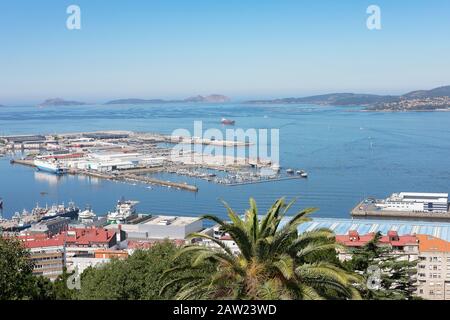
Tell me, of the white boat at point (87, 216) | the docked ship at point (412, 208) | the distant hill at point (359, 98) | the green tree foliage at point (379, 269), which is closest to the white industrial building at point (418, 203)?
the docked ship at point (412, 208)

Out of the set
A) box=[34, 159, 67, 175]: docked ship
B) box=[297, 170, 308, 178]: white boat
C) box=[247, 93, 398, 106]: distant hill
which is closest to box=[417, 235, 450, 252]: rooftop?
box=[297, 170, 308, 178]: white boat

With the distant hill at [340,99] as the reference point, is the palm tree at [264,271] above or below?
below

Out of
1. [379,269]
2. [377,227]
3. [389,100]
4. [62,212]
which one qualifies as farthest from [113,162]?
[389,100]

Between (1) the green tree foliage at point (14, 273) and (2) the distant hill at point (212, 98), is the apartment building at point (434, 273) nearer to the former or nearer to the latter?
(1) the green tree foliage at point (14, 273)

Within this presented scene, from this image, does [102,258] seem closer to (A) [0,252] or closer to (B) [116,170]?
(A) [0,252]

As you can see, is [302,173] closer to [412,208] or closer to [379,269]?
[412,208]

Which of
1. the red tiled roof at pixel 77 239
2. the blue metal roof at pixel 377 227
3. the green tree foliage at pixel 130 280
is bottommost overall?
the red tiled roof at pixel 77 239

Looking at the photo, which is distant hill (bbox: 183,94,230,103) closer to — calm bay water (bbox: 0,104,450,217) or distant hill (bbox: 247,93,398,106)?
distant hill (bbox: 247,93,398,106)
